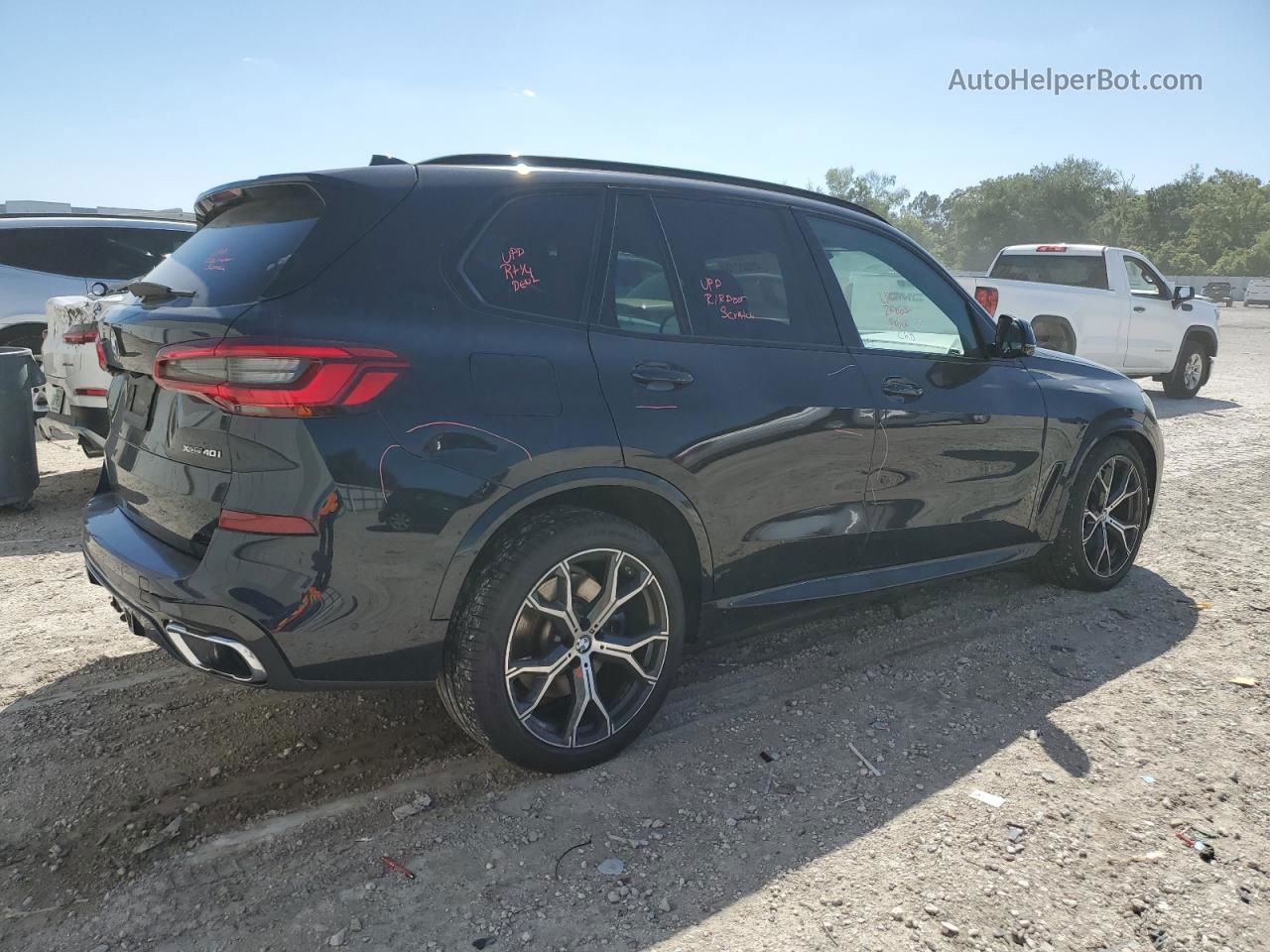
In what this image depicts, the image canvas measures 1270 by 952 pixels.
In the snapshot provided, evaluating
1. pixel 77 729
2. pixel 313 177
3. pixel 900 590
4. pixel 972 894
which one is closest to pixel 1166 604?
pixel 900 590

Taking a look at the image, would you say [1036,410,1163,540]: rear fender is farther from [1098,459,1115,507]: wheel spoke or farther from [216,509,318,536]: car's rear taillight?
[216,509,318,536]: car's rear taillight

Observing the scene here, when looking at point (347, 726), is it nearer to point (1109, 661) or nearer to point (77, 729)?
point (77, 729)

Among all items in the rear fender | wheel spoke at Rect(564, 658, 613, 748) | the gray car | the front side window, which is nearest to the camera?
wheel spoke at Rect(564, 658, 613, 748)

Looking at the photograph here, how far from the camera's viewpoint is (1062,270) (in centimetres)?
1272

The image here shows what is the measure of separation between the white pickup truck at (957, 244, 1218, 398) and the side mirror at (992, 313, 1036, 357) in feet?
27.0

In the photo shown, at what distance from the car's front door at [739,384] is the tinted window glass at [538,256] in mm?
123

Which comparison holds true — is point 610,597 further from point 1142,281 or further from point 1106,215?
point 1106,215

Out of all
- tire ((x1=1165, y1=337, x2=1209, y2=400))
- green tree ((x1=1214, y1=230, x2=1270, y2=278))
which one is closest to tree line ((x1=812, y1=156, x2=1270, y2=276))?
green tree ((x1=1214, y1=230, x2=1270, y2=278))

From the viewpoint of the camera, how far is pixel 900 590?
4.02 meters

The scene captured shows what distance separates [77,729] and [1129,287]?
13.1 m

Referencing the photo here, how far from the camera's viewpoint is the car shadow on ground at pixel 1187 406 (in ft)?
38.5

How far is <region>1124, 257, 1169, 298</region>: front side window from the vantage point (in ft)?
42.2

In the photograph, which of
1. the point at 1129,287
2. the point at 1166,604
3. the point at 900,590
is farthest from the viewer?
the point at 1129,287

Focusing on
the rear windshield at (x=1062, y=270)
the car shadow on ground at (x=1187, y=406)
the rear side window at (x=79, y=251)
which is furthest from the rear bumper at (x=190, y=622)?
the rear windshield at (x=1062, y=270)
